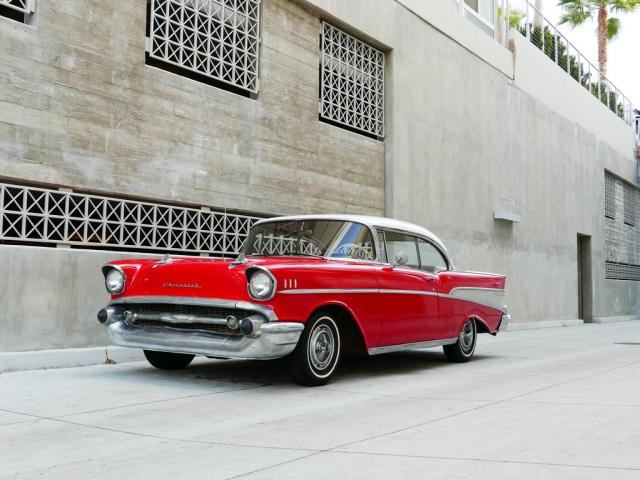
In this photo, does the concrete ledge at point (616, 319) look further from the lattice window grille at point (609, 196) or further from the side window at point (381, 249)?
the side window at point (381, 249)

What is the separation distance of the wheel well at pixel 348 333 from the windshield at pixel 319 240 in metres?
0.58

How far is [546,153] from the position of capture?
20969 mm

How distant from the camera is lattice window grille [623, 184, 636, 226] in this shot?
92.3 ft

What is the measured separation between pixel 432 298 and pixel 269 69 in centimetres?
500

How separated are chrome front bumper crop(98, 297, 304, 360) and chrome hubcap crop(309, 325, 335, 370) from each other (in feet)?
0.97

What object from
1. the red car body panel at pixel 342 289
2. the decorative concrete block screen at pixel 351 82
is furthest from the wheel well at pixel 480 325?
the decorative concrete block screen at pixel 351 82

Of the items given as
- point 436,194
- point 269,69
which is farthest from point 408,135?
point 269,69

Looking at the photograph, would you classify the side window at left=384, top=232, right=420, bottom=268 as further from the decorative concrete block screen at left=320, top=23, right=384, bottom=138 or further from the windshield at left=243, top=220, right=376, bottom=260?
the decorative concrete block screen at left=320, top=23, right=384, bottom=138

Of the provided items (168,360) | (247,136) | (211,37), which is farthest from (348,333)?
(211,37)

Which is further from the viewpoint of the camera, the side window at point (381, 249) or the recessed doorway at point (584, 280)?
the recessed doorway at point (584, 280)

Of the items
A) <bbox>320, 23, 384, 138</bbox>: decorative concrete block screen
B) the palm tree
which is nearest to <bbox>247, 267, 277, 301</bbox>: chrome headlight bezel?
<bbox>320, 23, 384, 138</bbox>: decorative concrete block screen

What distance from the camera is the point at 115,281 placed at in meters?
6.58

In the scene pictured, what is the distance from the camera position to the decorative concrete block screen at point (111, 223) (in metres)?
7.73

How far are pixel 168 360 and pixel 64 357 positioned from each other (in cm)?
129
